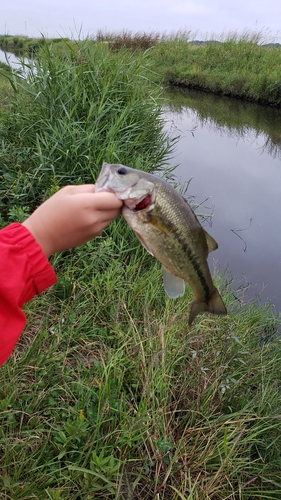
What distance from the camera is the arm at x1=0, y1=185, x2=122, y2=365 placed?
1.30 meters

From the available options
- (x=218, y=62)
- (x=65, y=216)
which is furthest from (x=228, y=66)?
(x=65, y=216)

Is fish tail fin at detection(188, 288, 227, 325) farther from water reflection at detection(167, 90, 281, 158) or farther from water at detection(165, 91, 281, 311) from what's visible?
water reflection at detection(167, 90, 281, 158)

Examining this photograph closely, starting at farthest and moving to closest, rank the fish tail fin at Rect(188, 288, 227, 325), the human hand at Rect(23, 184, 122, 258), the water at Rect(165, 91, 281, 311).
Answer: the water at Rect(165, 91, 281, 311) → the fish tail fin at Rect(188, 288, 227, 325) → the human hand at Rect(23, 184, 122, 258)

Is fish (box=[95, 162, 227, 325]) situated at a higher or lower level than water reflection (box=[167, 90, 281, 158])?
higher

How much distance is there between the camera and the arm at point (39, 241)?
4.28ft

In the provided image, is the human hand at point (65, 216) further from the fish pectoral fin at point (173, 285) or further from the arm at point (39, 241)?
the fish pectoral fin at point (173, 285)

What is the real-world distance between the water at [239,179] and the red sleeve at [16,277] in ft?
12.2

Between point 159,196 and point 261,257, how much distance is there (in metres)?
4.27

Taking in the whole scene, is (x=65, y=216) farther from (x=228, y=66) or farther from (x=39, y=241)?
(x=228, y=66)

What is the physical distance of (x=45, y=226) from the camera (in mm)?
1504

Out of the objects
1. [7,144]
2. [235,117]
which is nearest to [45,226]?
[7,144]

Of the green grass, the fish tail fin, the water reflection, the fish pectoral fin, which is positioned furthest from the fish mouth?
the green grass

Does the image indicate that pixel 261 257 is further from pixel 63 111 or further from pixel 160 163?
pixel 63 111

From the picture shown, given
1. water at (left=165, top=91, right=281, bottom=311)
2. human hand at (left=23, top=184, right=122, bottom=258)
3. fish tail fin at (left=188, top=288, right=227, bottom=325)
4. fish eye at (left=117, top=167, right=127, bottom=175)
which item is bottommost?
water at (left=165, top=91, right=281, bottom=311)
